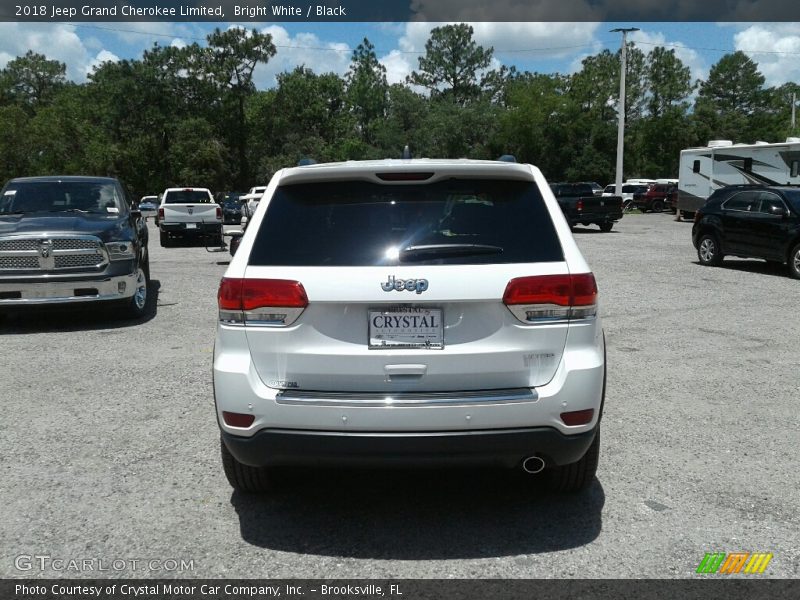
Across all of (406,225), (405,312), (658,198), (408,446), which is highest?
(406,225)

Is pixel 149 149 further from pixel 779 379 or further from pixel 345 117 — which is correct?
pixel 779 379

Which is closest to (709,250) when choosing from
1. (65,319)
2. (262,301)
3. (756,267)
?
(756,267)

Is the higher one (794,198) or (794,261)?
(794,198)

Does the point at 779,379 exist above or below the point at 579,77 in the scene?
below

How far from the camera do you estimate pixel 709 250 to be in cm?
1641

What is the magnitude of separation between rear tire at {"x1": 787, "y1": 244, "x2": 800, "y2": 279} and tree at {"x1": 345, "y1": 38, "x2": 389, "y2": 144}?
249 ft

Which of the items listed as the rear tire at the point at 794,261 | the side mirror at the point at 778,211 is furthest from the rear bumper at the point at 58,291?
the side mirror at the point at 778,211

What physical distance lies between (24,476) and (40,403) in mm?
1762

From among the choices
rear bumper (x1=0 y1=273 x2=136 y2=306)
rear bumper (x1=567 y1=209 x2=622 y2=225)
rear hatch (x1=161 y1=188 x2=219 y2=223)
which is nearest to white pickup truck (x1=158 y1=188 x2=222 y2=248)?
rear hatch (x1=161 y1=188 x2=219 y2=223)

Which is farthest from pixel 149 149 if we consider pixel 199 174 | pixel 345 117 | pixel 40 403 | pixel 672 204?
pixel 40 403

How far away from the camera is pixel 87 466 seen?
480cm

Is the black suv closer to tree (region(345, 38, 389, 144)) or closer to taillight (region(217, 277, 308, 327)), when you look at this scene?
taillight (region(217, 277, 308, 327))

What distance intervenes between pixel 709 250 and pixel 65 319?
12.3 meters

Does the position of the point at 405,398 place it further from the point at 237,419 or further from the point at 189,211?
the point at 189,211
